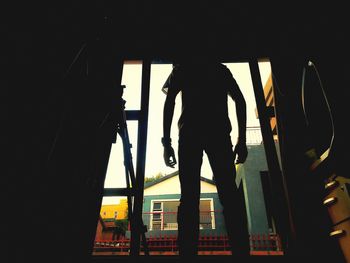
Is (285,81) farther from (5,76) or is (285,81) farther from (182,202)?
(5,76)

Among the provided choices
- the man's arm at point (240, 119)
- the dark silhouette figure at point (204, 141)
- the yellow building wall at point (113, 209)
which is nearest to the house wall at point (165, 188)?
the man's arm at point (240, 119)

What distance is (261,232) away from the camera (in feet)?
33.8

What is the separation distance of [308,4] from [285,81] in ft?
3.69

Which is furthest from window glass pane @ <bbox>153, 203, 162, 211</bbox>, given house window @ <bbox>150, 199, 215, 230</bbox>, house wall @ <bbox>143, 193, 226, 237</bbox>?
house wall @ <bbox>143, 193, 226, 237</bbox>

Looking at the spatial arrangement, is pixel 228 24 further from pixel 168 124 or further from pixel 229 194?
pixel 229 194

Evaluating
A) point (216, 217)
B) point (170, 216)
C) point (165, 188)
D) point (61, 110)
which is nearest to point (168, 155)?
point (61, 110)

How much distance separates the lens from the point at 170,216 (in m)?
19.9

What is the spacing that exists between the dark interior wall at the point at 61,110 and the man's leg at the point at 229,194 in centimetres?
77

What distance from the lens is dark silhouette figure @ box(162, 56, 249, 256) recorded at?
1.69 m

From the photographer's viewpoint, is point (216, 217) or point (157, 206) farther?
point (157, 206)

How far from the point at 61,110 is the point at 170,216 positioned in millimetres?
19751

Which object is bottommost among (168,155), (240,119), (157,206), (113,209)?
(168,155)

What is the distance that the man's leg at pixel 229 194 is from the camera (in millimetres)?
1664

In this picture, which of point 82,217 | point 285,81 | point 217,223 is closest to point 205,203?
point 217,223
